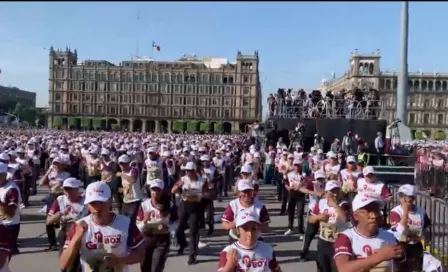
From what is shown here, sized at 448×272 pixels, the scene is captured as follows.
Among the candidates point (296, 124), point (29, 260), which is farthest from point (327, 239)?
point (296, 124)

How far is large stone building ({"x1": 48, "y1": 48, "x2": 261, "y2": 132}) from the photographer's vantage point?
132 metres

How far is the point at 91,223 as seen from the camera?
4.35 metres

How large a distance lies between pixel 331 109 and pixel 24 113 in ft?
355

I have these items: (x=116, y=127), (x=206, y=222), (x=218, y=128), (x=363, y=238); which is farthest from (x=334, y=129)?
(x=116, y=127)

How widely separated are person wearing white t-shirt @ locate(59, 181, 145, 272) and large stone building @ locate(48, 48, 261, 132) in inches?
4934

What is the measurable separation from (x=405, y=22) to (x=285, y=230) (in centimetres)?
1871

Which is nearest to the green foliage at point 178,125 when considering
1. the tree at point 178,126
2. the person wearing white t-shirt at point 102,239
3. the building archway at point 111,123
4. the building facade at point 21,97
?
the tree at point 178,126

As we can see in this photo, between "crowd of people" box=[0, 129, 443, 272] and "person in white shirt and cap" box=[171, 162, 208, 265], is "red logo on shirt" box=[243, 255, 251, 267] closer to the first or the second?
"crowd of people" box=[0, 129, 443, 272]

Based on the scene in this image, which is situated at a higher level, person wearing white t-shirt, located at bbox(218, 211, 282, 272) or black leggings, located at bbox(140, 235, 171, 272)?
person wearing white t-shirt, located at bbox(218, 211, 282, 272)

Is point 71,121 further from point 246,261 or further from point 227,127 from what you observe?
point 246,261

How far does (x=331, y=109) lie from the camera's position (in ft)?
90.5

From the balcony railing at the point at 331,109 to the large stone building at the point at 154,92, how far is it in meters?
101

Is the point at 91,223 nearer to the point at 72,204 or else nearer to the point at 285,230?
the point at 72,204

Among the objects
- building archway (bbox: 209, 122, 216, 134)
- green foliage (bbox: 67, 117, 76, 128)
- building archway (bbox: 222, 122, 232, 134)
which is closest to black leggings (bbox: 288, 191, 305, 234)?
building archway (bbox: 209, 122, 216, 134)
